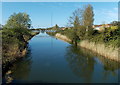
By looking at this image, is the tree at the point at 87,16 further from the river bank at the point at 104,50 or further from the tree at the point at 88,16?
the river bank at the point at 104,50

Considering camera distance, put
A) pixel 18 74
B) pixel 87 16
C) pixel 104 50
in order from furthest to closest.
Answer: pixel 87 16, pixel 104 50, pixel 18 74

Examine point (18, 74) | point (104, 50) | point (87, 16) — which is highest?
point (87, 16)

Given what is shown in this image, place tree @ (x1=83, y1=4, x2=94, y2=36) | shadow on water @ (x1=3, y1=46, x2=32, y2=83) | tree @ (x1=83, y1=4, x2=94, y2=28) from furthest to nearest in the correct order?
tree @ (x1=83, y1=4, x2=94, y2=28), tree @ (x1=83, y1=4, x2=94, y2=36), shadow on water @ (x1=3, y1=46, x2=32, y2=83)

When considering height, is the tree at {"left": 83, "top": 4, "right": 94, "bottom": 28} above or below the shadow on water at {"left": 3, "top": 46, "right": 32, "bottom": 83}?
above

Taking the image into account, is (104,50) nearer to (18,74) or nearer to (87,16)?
(18,74)

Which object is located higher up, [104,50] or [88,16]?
[88,16]

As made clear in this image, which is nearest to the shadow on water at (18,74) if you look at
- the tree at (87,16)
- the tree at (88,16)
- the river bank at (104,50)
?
the river bank at (104,50)

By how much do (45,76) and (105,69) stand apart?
12.0 feet

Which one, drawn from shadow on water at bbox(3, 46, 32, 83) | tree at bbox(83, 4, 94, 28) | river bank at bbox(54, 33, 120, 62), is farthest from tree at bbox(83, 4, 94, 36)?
shadow on water at bbox(3, 46, 32, 83)

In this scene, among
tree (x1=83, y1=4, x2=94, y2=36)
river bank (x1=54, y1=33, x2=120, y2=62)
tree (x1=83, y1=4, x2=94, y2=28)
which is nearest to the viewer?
river bank (x1=54, y1=33, x2=120, y2=62)

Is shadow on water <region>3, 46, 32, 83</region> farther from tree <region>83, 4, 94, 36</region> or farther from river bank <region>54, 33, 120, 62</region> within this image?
tree <region>83, 4, 94, 36</region>

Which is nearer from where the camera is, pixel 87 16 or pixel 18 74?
pixel 18 74

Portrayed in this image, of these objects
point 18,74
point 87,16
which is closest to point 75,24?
point 87,16

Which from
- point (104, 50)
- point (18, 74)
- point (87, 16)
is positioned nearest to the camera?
point (18, 74)
